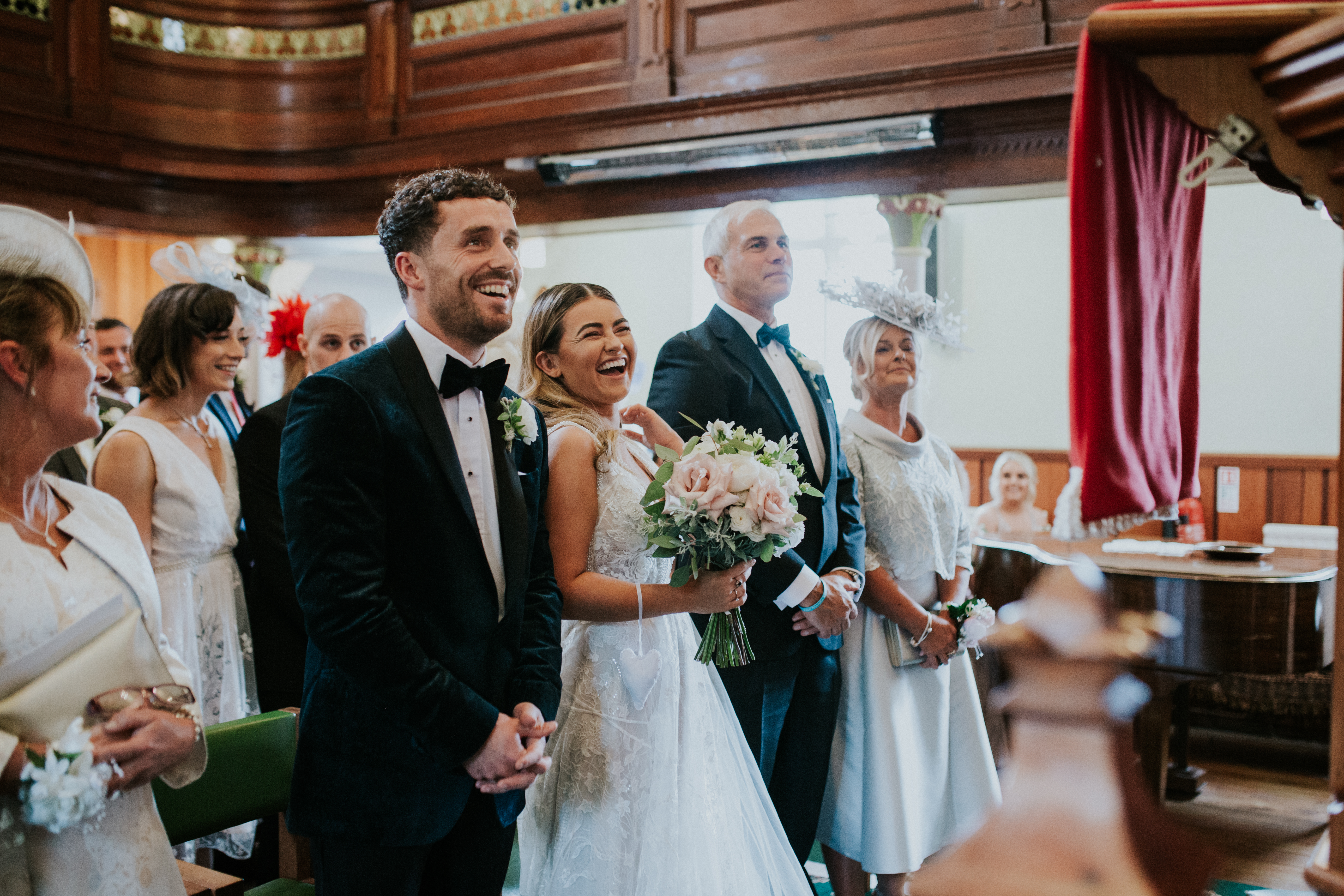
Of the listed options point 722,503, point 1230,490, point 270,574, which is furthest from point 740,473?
point 1230,490

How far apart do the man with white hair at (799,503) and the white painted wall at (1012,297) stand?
3.04 m

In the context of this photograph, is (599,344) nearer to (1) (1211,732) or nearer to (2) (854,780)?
(2) (854,780)

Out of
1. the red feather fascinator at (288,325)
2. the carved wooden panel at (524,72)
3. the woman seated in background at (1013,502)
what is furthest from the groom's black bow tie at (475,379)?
the carved wooden panel at (524,72)

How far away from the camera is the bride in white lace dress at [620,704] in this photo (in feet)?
7.27

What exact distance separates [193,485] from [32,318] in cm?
149

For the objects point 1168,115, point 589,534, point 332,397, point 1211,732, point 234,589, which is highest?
point 1168,115

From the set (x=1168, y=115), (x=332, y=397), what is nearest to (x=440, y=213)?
(x=332, y=397)

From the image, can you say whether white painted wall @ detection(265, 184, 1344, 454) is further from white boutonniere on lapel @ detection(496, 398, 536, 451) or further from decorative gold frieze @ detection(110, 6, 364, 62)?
white boutonniere on lapel @ detection(496, 398, 536, 451)

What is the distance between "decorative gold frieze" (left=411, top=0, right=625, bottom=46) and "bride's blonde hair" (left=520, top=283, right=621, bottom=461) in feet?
15.1

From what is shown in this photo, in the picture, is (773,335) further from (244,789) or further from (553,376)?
(244,789)

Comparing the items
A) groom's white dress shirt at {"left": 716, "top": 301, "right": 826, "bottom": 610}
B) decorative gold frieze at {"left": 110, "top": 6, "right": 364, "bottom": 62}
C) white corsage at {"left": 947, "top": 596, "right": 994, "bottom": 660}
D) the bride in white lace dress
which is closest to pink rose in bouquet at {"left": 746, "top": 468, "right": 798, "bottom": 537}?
the bride in white lace dress

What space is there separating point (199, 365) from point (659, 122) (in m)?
3.97

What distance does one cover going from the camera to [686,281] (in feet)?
37.3

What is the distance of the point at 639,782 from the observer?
2.25 m
